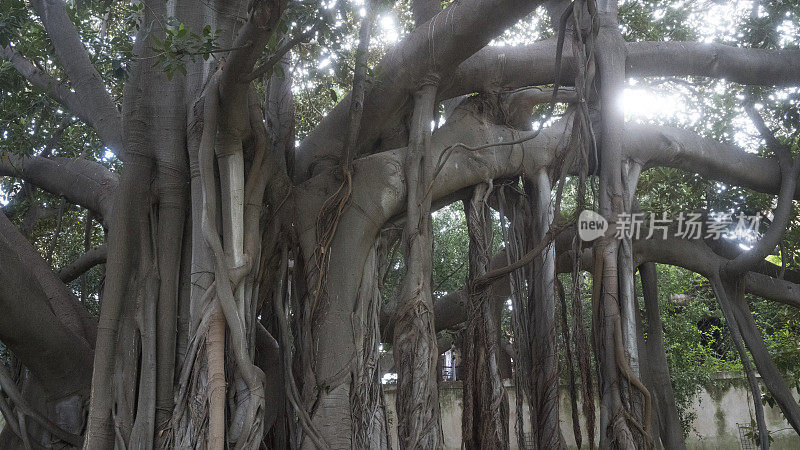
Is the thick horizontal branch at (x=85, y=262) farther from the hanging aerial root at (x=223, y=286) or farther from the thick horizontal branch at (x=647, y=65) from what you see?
the thick horizontal branch at (x=647, y=65)

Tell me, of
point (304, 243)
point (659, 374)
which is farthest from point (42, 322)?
point (659, 374)

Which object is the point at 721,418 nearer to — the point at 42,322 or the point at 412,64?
the point at 412,64

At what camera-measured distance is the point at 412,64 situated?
3.85 meters

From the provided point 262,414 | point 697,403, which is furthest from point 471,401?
A: point 697,403

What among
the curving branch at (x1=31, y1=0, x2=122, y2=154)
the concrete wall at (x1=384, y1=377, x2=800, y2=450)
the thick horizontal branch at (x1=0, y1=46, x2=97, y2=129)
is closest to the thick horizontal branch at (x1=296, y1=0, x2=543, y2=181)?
the curving branch at (x1=31, y1=0, x2=122, y2=154)

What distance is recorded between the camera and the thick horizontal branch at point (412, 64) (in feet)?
11.5

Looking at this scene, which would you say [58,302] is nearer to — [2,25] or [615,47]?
[2,25]

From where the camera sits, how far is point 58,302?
12.4 feet

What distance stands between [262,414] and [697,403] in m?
6.55

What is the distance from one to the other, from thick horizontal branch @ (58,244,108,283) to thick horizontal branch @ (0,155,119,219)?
282 mm

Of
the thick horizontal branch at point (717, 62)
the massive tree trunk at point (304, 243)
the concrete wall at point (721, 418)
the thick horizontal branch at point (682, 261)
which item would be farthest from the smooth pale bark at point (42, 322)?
the concrete wall at point (721, 418)

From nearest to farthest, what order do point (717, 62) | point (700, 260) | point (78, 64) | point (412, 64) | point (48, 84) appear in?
point (412, 64) → point (78, 64) → point (48, 84) → point (717, 62) → point (700, 260)

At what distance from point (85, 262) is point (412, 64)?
2294 mm

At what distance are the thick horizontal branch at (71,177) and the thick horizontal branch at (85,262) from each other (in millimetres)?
282
